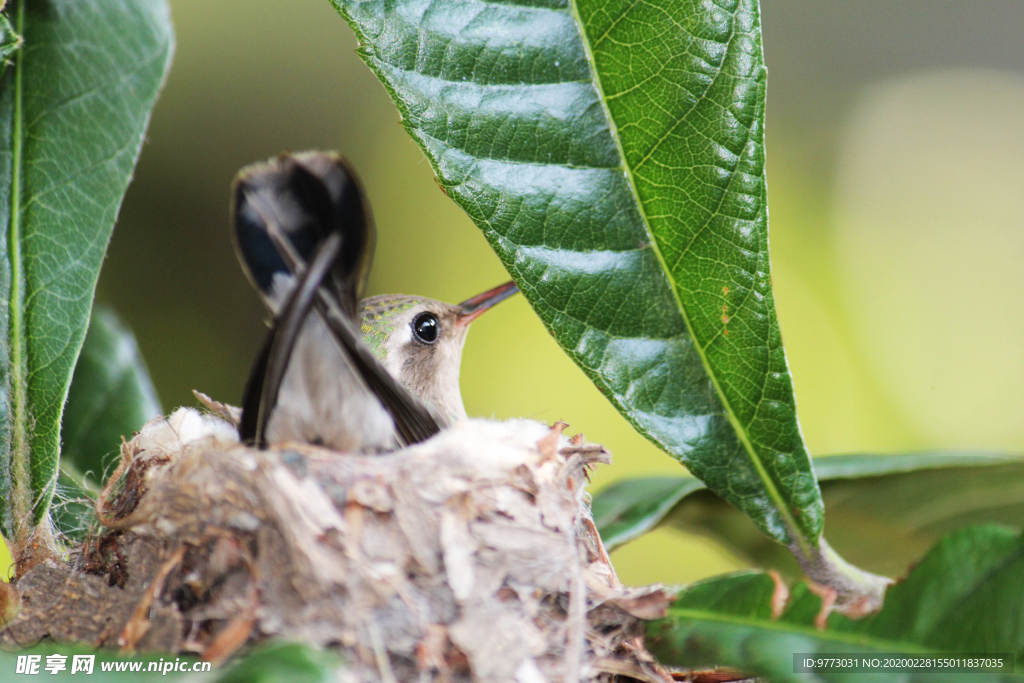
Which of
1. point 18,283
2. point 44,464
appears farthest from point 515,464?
point 18,283

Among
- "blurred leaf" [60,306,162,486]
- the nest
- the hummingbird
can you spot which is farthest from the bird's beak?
the nest

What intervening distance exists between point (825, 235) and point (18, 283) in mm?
4818

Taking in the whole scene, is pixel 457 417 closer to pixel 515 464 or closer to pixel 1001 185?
pixel 515 464

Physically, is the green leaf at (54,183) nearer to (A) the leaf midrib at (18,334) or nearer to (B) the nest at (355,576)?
(A) the leaf midrib at (18,334)

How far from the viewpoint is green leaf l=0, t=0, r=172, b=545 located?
1.31m

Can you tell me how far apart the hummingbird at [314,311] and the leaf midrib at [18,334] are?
13.9 inches

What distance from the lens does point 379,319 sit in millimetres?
2221

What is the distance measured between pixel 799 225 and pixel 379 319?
12.3 feet

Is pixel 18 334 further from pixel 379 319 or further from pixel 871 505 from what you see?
pixel 871 505

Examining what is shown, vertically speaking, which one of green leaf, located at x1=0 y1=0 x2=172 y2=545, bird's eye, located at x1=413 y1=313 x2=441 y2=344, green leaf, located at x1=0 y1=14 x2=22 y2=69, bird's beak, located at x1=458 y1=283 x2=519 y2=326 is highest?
green leaf, located at x1=0 y1=14 x2=22 y2=69

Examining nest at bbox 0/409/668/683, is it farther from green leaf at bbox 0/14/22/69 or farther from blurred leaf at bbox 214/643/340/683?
green leaf at bbox 0/14/22/69

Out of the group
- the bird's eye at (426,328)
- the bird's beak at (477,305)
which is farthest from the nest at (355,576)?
the bird's beak at (477,305)

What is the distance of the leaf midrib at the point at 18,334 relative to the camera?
1283 millimetres

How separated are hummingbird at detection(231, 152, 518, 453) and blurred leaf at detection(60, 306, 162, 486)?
0.55 meters
